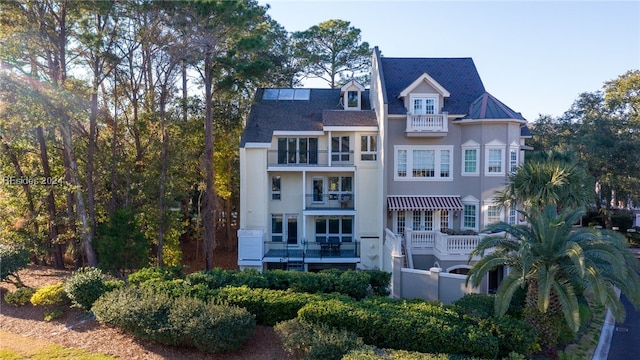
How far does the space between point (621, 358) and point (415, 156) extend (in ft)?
46.4

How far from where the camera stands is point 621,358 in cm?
1203

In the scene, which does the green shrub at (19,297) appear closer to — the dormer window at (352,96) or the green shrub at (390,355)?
the green shrub at (390,355)

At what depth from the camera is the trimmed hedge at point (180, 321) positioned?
9789 mm

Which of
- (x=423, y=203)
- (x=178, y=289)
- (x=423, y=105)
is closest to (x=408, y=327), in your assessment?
(x=178, y=289)

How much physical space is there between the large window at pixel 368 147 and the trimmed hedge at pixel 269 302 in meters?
13.6

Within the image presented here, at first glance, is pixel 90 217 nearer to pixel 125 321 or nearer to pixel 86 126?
pixel 86 126

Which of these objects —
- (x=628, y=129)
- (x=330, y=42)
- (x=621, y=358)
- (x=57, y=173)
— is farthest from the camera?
(x=330, y=42)

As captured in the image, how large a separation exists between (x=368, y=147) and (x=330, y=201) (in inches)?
172

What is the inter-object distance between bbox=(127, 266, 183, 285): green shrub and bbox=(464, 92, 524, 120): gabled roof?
60.9 ft

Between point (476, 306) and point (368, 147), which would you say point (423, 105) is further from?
point (476, 306)

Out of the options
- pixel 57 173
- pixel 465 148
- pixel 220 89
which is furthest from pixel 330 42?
pixel 57 173

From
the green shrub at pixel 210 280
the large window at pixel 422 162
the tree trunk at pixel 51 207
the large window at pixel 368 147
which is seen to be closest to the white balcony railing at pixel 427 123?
the large window at pixel 422 162

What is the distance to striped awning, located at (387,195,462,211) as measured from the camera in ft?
73.6

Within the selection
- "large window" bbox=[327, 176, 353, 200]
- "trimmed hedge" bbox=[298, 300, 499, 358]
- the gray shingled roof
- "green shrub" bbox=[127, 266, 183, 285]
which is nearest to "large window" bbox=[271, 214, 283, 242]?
"large window" bbox=[327, 176, 353, 200]
